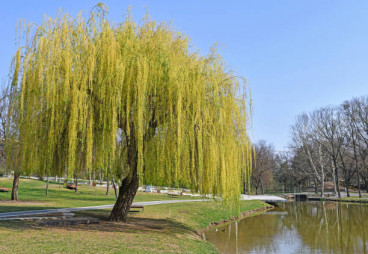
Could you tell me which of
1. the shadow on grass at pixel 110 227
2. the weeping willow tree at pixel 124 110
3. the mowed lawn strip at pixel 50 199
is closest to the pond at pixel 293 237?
the shadow on grass at pixel 110 227

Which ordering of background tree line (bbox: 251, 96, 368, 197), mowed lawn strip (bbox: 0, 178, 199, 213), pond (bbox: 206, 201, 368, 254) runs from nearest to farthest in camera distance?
pond (bbox: 206, 201, 368, 254), mowed lawn strip (bbox: 0, 178, 199, 213), background tree line (bbox: 251, 96, 368, 197)

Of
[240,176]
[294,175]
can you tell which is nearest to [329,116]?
[294,175]

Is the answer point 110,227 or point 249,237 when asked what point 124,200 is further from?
point 249,237

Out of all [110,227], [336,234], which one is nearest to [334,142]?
[336,234]

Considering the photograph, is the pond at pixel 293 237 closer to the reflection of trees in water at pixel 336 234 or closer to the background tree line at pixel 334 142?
the reflection of trees in water at pixel 336 234

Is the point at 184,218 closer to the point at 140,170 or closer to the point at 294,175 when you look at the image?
the point at 140,170

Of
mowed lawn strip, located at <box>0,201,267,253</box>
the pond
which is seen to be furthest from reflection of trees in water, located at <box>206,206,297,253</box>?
mowed lawn strip, located at <box>0,201,267,253</box>

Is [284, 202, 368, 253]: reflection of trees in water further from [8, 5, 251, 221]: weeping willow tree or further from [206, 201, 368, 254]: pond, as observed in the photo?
[8, 5, 251, 221]: weeping willow tree

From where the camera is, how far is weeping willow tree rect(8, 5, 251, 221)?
9328 millimetres

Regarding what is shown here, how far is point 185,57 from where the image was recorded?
39.0ft

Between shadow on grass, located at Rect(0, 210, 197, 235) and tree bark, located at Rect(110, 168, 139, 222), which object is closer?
shadow on grass, located at Rect(0, 210, 197, 235)

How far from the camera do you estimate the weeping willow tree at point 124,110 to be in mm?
9328

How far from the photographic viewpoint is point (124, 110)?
402 inches

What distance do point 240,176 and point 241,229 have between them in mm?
6601
